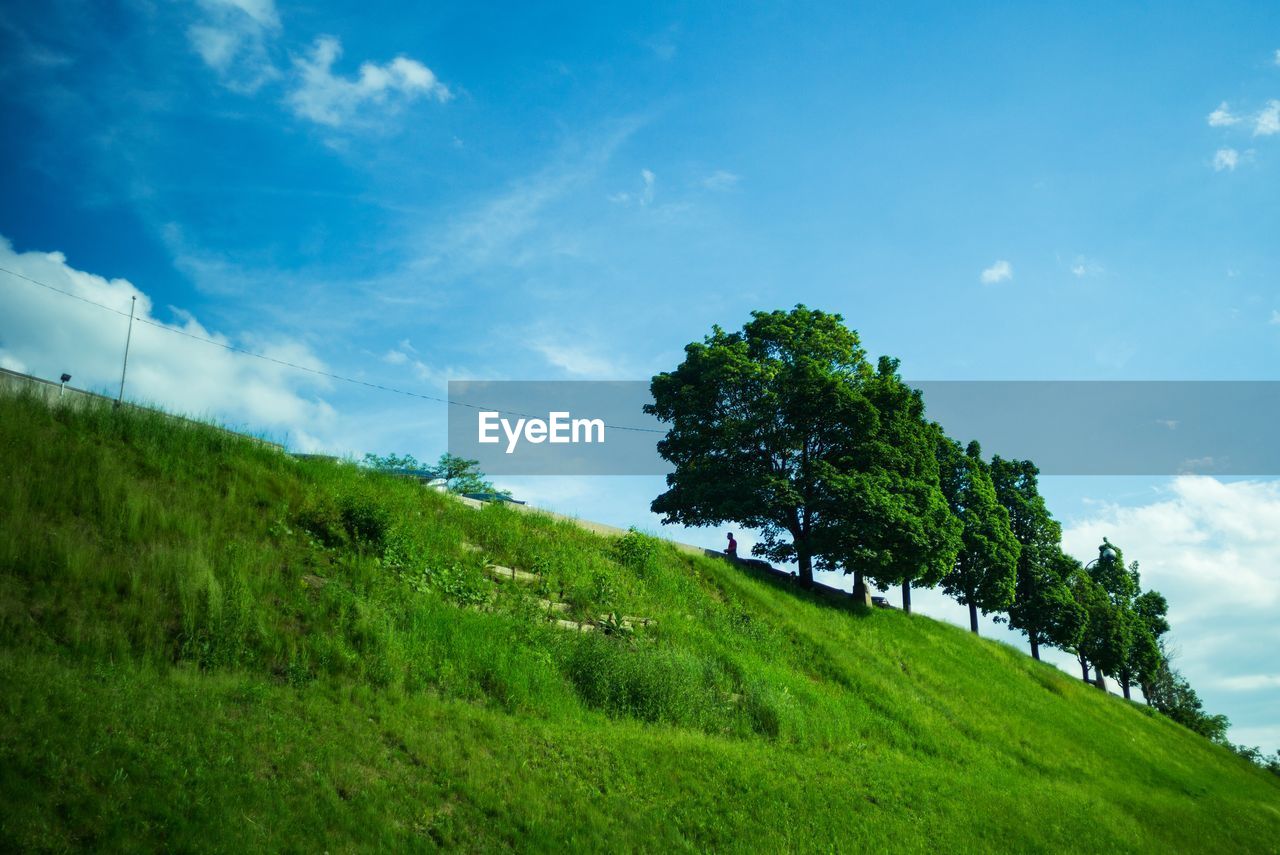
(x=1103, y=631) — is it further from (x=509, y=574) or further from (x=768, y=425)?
(x=509, y=574)

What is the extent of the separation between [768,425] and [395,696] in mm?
23584

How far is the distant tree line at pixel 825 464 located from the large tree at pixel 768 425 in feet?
0.17

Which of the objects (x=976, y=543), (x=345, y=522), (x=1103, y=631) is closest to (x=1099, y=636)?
(x=1103, y=631)

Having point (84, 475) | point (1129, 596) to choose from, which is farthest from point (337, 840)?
point (1129, 596)

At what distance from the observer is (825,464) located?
30234 millimetres

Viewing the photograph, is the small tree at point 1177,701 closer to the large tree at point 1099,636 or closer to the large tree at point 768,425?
the large tree at point 1099,636

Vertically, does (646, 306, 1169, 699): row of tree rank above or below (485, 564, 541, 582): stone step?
above

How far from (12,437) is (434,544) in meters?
7.06

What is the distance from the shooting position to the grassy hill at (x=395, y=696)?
286 inches

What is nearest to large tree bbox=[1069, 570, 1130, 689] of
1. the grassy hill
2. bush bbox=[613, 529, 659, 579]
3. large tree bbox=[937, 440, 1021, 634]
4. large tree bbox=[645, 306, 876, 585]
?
large tree bbox=[937, 440, 1021, 634]

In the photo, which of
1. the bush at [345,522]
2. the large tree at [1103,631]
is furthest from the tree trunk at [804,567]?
the large tree at [1103,631]

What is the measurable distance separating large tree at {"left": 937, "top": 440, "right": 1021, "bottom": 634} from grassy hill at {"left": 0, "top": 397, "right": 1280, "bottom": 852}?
19737 mm

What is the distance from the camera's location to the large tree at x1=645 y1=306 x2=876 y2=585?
101 feet

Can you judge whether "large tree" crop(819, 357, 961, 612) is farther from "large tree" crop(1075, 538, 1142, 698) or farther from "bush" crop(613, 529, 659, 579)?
"large tree" crop(1075, 538, 1142, 698)
